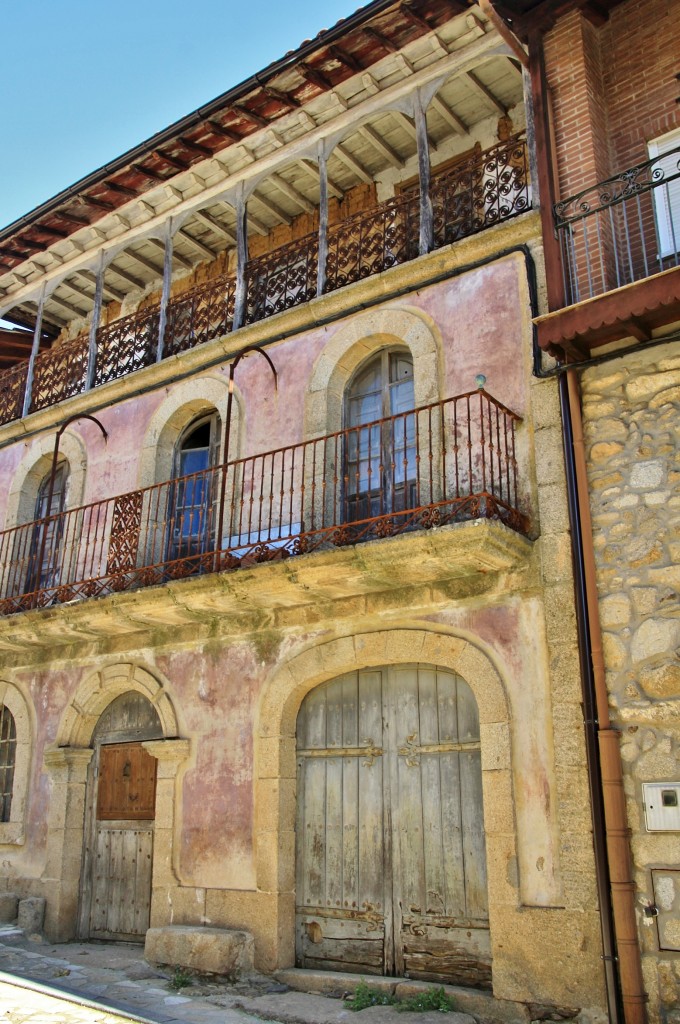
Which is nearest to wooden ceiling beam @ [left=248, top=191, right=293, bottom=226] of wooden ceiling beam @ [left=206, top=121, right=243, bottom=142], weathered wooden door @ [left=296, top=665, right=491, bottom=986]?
wooden ceiling beam @ [left=206, top=121, right=243, bottom=142]

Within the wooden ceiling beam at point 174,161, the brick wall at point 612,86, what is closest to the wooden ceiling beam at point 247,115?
the wooden ceiling beam at point 174,161

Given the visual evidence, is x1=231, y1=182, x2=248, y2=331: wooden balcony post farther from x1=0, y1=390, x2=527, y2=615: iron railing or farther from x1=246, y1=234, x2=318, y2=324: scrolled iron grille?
x1=0, y1=390, x2=527, y2=615: iron railing

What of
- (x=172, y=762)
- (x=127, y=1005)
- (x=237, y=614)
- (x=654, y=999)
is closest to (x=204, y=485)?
(x=237, y=614)

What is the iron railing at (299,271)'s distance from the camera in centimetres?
868

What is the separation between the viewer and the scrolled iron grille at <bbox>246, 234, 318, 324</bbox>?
982 centimetres

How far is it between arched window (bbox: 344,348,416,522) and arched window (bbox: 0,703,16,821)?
213 inches

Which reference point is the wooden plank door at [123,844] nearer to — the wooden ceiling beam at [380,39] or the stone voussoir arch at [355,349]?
the stone voussoir arch at [355,349]

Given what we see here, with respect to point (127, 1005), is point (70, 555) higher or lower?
higher

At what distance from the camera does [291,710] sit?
27.4 ft

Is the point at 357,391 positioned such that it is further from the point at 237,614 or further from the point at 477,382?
the point at 237,614

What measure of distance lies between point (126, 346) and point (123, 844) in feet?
19.3

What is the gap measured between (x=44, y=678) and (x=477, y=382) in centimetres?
622

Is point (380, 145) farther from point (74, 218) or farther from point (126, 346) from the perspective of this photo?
point (74, 218)

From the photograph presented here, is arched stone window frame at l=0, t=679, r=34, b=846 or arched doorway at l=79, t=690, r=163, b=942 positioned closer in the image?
arched doorway at l=79, t=690, r=163, b=942
